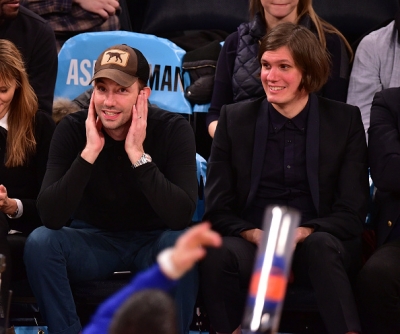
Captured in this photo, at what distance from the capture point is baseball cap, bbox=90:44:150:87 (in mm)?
3088

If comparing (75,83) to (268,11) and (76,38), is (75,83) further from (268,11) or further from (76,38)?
(268,11)

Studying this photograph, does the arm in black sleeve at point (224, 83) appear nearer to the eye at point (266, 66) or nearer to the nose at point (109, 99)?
the eye at point (266, 66)

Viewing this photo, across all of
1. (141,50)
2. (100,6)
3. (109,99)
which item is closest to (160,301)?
(109,99)

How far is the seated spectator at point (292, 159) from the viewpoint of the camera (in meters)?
3.15

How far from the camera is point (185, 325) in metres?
2.95

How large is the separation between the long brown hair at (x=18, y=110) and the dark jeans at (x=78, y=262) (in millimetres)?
418

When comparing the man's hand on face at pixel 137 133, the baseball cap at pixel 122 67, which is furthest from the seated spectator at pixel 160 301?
the baseball cap at pixel 122 67

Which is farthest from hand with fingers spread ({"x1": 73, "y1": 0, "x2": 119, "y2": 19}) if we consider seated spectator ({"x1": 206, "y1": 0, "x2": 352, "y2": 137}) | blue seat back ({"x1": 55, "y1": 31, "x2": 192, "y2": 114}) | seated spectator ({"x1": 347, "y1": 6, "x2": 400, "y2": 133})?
seated spectator ({"x1": 347, "y1": 6, "x2": 400, "y2": 133})

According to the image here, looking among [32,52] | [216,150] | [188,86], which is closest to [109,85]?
[216,150]

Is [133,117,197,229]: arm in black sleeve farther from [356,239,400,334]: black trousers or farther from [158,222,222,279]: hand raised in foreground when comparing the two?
[158,222,222,279]: hand raised in foreground

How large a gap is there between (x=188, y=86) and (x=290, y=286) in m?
1.51

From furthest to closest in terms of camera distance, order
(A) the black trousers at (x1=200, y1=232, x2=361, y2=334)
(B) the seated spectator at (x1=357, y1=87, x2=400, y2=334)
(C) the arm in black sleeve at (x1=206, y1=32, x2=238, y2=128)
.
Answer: (C) the arm in black sleeve at (x1=206, y1=32, x2=238, y2=128), (B) the seated spectator at (x1=357, y1=87, x2=400, y2=334), (A) the black trousers at (x1=200, y1=232, x2=361, y2=334)

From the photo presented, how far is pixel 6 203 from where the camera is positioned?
3.25 metres

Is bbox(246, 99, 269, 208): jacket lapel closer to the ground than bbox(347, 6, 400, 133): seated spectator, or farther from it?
closer to the ground
